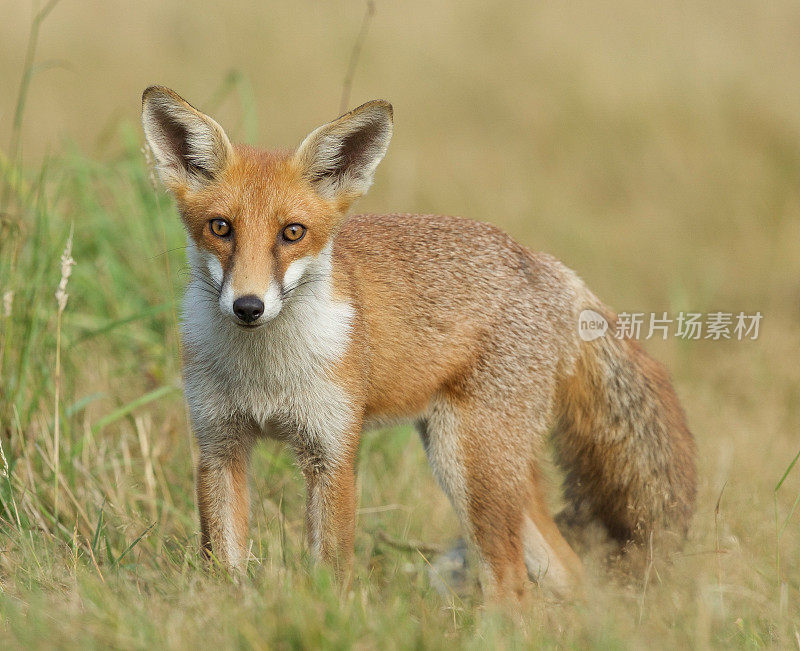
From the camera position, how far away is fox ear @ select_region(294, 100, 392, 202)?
375 cm

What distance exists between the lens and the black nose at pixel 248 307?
321 centimetres

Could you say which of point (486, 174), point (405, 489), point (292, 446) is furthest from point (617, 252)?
point (292, 446)

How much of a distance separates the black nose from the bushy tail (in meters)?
1.90

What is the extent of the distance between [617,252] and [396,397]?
6.09 metres

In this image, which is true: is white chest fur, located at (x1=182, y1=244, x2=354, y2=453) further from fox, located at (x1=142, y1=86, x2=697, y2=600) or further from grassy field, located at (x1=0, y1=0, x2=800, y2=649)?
grassy field, located at (x1=0, y1=0, x2=800, y2=649)

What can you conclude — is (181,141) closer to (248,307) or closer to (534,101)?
(248,307)

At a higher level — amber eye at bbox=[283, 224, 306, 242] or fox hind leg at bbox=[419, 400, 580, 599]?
amber eye at bbox=[283, 224, 306, 242]

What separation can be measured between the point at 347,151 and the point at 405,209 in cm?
619

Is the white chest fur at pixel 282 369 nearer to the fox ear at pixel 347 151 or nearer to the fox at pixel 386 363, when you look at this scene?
the fox at pixel 386 363

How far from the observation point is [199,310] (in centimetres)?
390

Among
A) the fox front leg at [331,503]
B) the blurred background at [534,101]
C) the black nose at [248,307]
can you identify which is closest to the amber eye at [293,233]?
the black nose at [248,307]

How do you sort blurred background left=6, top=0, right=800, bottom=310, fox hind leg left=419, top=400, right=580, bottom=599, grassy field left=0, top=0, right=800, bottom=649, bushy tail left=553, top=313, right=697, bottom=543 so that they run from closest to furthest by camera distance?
1. grassy field left=0, top=0, right=800, bottom=649
2. fox hind leg left=419, top=400, right=580, bottom=599
3. bushy tail left=553, top=313, right=697, bottom=543
4. blurred background left=6, top=0, right=800, bottom=310

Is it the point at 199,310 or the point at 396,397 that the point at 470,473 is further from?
the point at 199,310

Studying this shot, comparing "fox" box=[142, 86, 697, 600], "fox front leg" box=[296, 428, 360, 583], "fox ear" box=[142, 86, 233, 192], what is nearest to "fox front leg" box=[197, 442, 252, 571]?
"fox" box=[142, 86, 697, 600]
